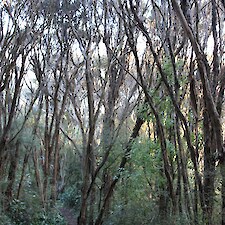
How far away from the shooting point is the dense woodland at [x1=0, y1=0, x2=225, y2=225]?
6887mm

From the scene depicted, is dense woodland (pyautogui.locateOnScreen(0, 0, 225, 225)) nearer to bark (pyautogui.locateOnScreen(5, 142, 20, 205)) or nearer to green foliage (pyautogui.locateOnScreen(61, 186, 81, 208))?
bark (pyautogui.locateOnScreen(5, 142, 20, 205))

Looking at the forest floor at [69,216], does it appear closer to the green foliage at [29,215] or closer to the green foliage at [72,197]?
the green foliage at [72,197]

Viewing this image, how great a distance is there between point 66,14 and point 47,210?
711 centimetres

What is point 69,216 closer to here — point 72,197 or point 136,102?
point 72,197

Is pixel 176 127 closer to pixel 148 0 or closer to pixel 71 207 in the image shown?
pixel 148 0

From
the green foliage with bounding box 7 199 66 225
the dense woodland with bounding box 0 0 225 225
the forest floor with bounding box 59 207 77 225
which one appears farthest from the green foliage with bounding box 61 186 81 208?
the green foliage with bounding box 7 199 66 225

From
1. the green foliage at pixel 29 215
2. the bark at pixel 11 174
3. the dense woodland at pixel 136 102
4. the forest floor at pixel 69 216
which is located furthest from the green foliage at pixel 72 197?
the bark at pixel 11 174

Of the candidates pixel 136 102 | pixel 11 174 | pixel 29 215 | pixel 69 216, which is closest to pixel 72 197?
pixel 69 216

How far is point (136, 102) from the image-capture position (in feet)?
39.5

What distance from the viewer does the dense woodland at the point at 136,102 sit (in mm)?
6887

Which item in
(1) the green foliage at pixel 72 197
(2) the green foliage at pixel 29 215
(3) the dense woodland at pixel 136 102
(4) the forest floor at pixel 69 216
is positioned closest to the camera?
(3) the dense woodland at pixel 136 102

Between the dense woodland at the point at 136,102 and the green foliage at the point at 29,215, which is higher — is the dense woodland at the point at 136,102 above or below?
above

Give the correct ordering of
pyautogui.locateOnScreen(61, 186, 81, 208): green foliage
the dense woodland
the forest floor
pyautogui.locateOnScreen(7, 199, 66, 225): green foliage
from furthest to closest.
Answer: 1. pyautogui.locateOnScreen(61, 186, 81, 208): green foliage
2. the forest floor
3. pyautogui.locateOnScreen(7, 199, 66, 225): green foliage
4. the dense woodland

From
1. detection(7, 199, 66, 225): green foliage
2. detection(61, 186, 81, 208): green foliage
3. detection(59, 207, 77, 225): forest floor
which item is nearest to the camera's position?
detection(7, 199, 66, 225): green foliage
